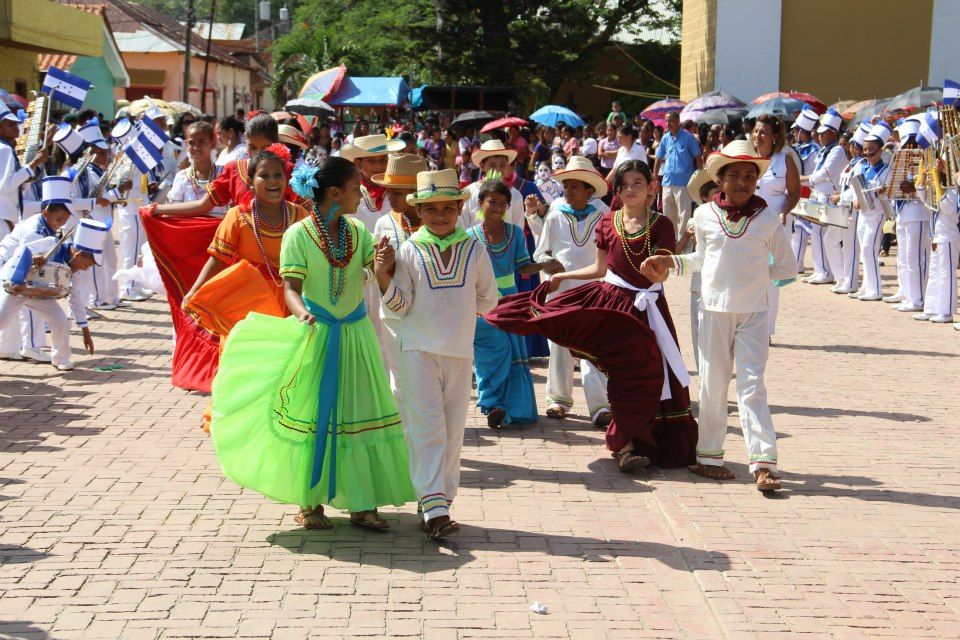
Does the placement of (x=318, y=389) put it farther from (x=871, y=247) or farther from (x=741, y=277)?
(x=871, y=247)

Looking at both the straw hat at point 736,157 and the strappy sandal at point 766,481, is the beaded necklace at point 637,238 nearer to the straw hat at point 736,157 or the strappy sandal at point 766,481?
the straw hat at point 736,157

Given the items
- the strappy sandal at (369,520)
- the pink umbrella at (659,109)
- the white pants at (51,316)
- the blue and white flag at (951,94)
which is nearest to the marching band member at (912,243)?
the blue and white flag at (951,94)

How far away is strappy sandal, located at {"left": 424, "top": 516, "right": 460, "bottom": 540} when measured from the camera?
242 inches

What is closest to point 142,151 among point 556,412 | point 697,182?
point 556,412

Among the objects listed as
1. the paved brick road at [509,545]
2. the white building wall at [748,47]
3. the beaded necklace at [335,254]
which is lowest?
the paved brick road at [509,545]

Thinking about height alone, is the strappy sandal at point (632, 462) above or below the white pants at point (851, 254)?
below

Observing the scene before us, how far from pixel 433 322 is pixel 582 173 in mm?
2807

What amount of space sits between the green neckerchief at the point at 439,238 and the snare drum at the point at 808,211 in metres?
5.66

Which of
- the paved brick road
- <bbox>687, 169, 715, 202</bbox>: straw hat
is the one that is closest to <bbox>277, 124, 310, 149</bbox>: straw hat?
the paved brick road

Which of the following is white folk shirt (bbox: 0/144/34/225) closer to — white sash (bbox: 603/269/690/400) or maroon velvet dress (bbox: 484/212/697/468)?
maroon velvet dress (bbox: 484/212/697/468)

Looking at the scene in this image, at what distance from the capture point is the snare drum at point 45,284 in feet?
33.9

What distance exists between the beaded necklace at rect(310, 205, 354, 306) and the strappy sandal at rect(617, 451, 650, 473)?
233 centimetres

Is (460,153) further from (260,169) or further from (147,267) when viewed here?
(260,169)

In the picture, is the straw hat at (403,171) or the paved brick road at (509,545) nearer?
the paved brick road at (509,545)
